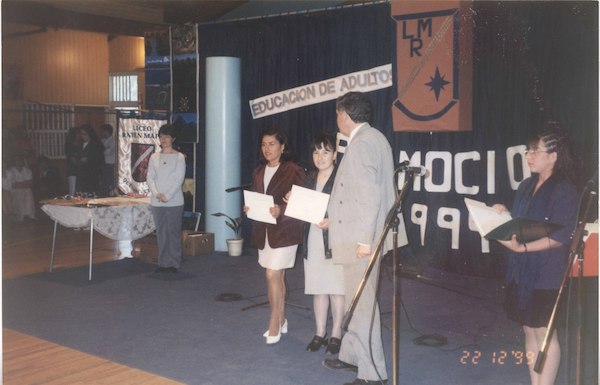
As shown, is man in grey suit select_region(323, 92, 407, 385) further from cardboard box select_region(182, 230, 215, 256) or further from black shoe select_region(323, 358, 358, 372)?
cardboard box select_region(182, 230, 215, 256)

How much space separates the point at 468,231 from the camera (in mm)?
6551

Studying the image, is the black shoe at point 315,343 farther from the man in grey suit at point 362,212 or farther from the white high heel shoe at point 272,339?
the man in grey suit at point 362,212

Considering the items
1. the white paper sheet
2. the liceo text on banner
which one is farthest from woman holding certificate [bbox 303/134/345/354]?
the liceo text on banner

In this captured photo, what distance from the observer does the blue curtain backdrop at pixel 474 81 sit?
5.67 meters

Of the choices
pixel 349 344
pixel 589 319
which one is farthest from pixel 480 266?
pixel 349 344

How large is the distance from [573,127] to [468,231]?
4.95ft

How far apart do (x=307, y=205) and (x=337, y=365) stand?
39.2 inches

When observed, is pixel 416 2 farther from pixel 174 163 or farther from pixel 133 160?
pixel 133 160

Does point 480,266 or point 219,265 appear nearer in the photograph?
point 480,266

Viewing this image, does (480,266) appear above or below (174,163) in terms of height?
below

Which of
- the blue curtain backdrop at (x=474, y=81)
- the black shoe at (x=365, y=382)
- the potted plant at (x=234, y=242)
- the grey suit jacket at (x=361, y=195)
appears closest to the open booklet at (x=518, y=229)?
the grey suit jacket at (x=361, y=195)

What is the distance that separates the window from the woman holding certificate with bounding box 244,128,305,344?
1276 centimetres

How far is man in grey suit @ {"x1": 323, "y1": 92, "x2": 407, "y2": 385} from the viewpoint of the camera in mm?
3164

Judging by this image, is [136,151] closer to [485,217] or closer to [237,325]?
[237,325]
